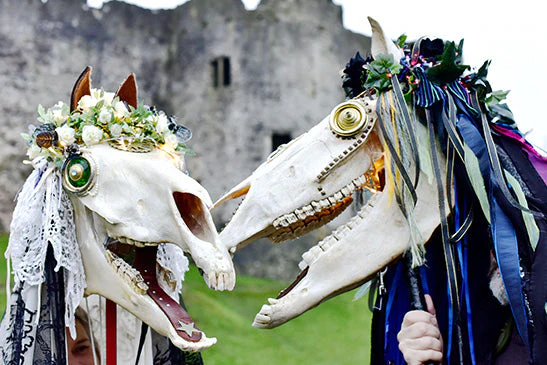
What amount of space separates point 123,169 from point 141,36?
14.2 meters

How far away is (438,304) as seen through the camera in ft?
7.13

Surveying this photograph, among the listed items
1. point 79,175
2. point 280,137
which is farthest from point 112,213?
point 280,137

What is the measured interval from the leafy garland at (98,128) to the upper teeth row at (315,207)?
0.66 meters

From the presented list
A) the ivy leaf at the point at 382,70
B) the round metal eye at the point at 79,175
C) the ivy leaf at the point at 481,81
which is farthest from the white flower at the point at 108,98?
the ivy leaf at the point at 481,81

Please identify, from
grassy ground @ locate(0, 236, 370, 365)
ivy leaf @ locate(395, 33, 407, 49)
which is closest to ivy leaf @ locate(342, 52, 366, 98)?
ivy leaf @ locate(395, 33, 407, 49)

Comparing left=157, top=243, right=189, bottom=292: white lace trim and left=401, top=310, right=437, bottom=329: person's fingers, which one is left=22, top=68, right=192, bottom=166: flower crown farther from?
left=401, top=310, right=437, bottom=329: person's fingers

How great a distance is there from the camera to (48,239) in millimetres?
→ 2395

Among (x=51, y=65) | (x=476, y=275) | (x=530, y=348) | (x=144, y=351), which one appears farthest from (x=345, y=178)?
(x=51, y=65)

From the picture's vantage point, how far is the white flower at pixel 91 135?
243 centimetres

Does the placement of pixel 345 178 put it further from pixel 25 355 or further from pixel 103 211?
pixel 25 355

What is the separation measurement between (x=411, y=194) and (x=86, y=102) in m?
1.21

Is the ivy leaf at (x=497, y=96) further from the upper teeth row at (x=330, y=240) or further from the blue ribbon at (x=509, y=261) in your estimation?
the upper teeth row at (x=330, y=240)

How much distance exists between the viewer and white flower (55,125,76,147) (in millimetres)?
2453

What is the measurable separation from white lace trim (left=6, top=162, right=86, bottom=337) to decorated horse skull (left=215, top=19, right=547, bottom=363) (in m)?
0.60
